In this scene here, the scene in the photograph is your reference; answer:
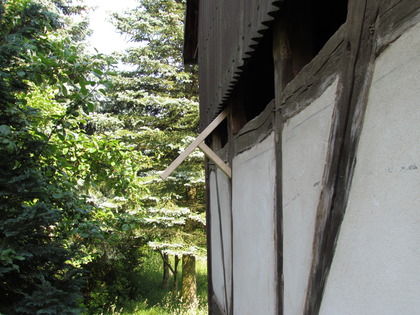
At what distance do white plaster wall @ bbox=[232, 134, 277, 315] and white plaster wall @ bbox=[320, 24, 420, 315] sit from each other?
1.04m

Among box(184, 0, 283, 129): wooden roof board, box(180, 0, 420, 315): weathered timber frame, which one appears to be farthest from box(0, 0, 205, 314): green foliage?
box(180, 0, 420, 315): weathered timber frame

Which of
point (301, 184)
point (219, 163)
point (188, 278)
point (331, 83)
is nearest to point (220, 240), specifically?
point (219, 163)

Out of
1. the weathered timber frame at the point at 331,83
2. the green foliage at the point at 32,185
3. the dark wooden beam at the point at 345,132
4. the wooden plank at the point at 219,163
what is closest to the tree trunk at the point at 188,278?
the green foliage at the point at 32,185

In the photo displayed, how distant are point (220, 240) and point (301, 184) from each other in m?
2.67

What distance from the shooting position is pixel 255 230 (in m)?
2.89

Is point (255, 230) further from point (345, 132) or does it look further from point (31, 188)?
point (31, 188)

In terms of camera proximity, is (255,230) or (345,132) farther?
(255,230)

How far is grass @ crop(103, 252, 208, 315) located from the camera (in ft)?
40.0

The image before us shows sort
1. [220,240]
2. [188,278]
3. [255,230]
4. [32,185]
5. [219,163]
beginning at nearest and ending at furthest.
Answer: [255,230] → [219,163] → [32,185] → [220,240] → [188,278]

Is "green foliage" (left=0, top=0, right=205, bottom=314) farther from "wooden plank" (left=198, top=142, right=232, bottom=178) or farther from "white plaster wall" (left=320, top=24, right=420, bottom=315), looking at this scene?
"white plaster wall" (left=320, top=24, right=420, bottom=315)

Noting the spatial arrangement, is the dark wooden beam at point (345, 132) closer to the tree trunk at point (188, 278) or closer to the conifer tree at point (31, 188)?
the conifer tree at point (31, 188)

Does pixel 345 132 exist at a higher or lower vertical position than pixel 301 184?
higher

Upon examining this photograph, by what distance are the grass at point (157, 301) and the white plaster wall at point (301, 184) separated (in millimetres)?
10229

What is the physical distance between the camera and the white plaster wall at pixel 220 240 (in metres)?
4.06
